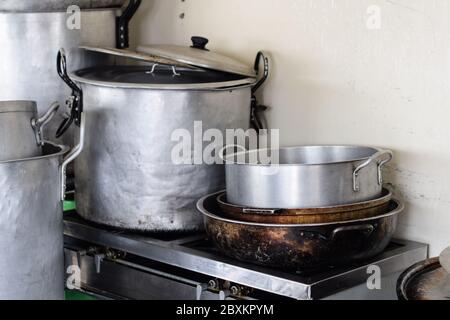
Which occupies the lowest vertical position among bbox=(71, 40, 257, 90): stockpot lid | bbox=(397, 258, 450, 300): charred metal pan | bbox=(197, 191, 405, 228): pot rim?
bbox=(397, 258, 450, 300): charred metal pan

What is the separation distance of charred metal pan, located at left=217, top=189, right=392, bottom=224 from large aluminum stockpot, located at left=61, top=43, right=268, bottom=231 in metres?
0.27

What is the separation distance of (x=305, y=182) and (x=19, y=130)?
2.27ft

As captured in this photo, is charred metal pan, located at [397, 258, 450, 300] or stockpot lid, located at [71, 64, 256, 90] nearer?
charred metal pan, located at [397, 258, 450, 300]

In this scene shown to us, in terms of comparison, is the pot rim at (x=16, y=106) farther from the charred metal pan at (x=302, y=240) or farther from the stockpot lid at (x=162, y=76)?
the charred metal pan at (x=302, y=240)

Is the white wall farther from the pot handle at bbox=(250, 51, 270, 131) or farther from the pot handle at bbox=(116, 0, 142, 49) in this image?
the pot handle at bbox=(116, 0, 142, 49)

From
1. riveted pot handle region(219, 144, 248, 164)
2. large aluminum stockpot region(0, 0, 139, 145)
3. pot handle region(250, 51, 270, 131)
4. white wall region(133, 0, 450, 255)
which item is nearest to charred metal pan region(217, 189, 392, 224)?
riveted pot handle region(219, 144, 248, 164)

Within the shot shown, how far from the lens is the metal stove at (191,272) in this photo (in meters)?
2.07

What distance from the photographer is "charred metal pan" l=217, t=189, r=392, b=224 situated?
2.08 metres

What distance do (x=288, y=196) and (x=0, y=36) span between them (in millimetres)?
1072

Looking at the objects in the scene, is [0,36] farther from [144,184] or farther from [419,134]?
[419,134]

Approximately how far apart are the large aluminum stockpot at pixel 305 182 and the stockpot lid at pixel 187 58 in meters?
0.29

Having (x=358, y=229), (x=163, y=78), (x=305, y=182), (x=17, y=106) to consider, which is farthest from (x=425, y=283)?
(x=17, y=106)

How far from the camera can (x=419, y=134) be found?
2.32 meters
